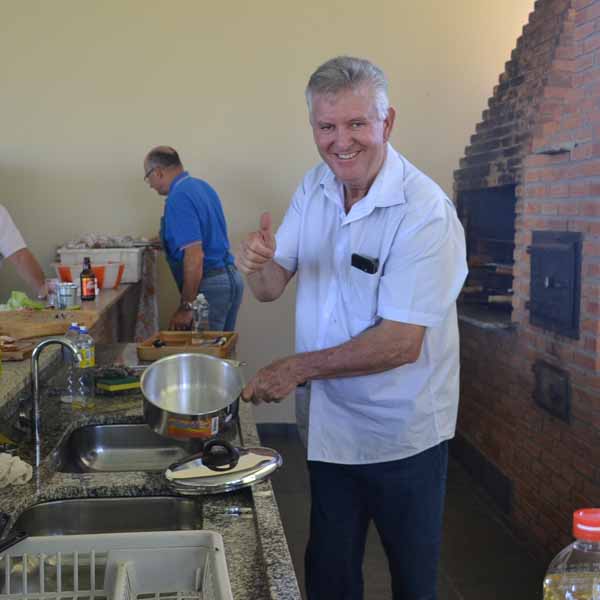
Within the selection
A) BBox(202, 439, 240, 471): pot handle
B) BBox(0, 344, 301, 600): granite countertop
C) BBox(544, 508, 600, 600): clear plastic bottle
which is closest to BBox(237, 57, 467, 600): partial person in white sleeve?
BBox(202, 439, 240, 471): pot handle

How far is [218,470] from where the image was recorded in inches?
64.6

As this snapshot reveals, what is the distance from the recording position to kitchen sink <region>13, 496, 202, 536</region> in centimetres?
161

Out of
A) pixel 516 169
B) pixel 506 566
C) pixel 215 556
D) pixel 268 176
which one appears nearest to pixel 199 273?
pixel 268 176

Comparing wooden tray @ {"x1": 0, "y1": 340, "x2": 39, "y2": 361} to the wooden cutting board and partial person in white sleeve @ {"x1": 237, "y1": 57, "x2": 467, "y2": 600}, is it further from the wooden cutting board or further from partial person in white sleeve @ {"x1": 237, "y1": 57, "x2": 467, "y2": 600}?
partial person in white sleeve @ {"x1": 237, "y1": 57, "x2": 467, "y2": 600}

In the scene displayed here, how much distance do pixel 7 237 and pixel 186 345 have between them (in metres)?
1.38

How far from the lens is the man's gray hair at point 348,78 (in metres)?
1.73

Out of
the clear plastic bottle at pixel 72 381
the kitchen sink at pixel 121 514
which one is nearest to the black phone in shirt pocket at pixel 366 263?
the kitchen sink at pixel 121 514

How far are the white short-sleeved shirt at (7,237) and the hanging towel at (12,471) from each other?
7.46 feet

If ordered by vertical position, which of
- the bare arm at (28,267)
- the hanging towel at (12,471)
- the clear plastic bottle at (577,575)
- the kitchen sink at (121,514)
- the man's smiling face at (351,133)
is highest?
the man's smiling face at (351,133)

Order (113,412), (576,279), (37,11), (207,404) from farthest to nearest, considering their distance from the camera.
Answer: (37,11) < (576,279) < (113,412) < (207,404)

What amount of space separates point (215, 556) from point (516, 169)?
3.05 meters

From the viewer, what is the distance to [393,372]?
1842mm

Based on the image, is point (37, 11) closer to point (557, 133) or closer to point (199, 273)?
point (199, 273)

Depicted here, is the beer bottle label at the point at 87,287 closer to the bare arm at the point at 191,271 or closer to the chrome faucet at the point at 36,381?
the bare arm at the point at 191,271
